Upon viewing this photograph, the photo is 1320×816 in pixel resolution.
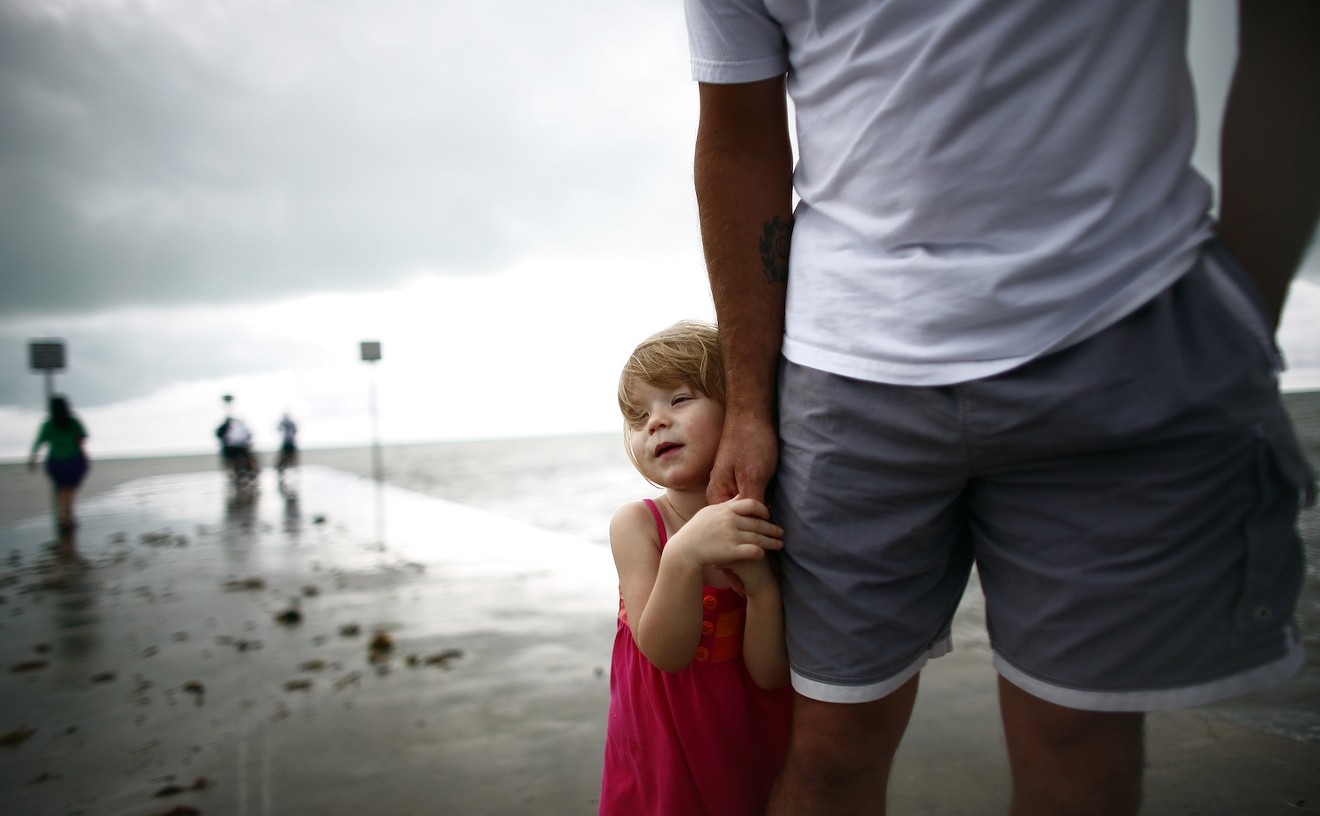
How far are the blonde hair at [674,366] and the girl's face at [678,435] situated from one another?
0.7 inches

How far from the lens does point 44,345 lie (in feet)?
35.8

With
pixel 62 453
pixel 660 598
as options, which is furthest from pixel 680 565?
pixel 62 453

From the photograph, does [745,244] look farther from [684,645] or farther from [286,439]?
[286,439]

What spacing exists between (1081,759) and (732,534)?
62 cm

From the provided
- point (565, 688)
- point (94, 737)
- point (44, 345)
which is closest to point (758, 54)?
point (565, 688)

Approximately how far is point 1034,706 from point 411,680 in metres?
2.85

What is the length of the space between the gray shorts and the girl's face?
0.34 m

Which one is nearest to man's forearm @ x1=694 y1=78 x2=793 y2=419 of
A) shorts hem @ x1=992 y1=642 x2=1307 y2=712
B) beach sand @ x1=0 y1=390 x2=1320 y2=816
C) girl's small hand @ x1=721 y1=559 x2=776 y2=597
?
girl's small hand @ x1=721 y1=559 x2=776 y2=597

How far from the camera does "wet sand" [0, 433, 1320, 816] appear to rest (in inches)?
88.6

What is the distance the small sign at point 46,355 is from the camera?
10.9m

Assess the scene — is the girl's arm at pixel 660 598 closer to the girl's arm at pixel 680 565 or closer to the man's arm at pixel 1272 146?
the girl's arm at pixel 680 565

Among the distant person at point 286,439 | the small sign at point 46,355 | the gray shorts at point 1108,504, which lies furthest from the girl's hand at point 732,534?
the distant person at point 286,439

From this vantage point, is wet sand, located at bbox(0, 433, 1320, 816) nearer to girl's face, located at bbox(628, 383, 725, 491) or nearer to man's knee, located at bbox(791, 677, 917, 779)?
man's knee, located at bbox(791, 677, 917, 779)

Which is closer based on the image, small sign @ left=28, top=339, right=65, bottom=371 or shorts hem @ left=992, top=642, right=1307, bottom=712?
shorts hem @ left=992, top=642, right=1307, bottom=712
